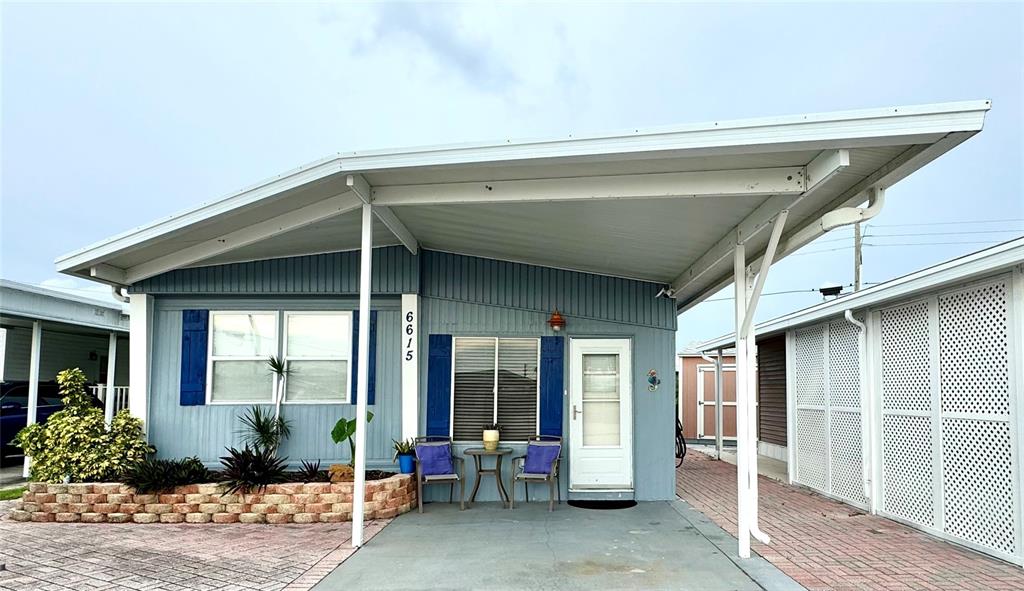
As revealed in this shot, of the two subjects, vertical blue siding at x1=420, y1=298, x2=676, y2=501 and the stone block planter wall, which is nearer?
the stone block planter wall

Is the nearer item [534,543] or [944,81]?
[534,543]

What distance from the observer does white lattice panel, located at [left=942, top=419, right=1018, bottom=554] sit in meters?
4.88

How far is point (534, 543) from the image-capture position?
5.58m

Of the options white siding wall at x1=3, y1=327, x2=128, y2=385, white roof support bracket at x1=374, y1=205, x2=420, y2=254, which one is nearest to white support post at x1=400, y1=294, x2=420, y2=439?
white roof support bracket at x1=374, y1=205, x2=420, y2=254

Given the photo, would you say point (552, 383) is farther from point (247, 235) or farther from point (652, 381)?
point (247, 235)

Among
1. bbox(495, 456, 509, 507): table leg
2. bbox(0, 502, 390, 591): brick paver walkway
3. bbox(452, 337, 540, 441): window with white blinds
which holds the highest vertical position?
bbox(452, 337, 540, 441): window with white blinds

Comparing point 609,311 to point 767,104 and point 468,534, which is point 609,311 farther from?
point 767,104

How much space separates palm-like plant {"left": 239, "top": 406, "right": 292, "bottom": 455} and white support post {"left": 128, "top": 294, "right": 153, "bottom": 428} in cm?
104

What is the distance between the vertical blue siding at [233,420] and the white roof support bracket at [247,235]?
0.55 metres

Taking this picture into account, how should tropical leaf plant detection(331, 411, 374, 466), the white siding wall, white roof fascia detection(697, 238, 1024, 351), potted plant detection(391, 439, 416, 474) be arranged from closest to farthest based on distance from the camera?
white roof fascia detection(697, 238, 1024, 351) → tropical leaf plant detection(331, 411, 374, 466) → potted plant detection(391, 439, 416, 474) → the white siding wall

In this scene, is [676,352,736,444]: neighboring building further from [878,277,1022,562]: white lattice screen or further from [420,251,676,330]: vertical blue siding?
[878,277,1022,562]: white lattice screen

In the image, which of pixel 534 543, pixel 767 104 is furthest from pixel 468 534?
pixel 767 104

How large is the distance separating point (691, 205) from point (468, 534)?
128 inches

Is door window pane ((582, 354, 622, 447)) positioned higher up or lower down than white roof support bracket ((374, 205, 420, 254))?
lower down
